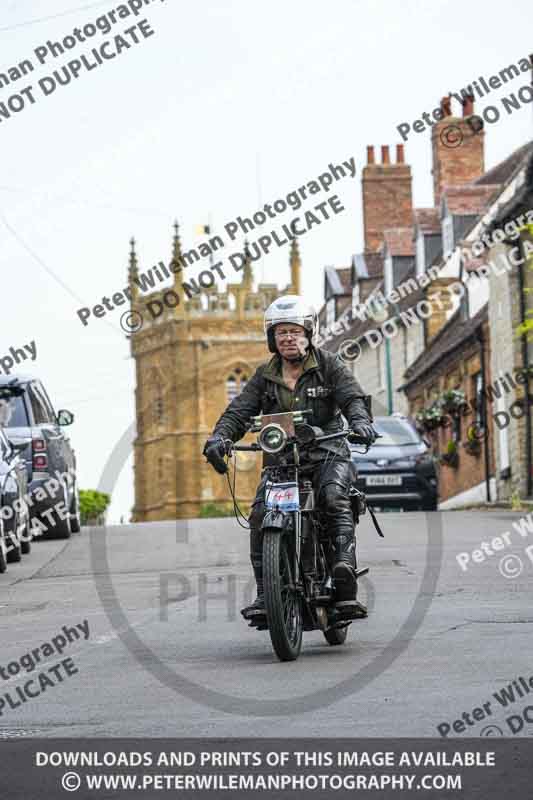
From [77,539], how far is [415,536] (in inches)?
223

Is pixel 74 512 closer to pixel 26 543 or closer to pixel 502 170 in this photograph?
pixel 26 543

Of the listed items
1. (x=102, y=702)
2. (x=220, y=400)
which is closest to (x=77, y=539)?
(x=102, y=702)

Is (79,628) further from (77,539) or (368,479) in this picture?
(368,479)

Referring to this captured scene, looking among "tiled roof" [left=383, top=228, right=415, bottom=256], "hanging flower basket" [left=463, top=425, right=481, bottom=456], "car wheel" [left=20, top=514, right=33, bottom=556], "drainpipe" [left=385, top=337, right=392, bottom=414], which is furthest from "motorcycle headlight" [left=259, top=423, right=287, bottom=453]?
"drainpipe" [left=385, top=337, right=392, bottom=414]

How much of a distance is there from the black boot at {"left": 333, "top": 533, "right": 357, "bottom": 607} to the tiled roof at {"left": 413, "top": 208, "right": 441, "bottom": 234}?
41915mm

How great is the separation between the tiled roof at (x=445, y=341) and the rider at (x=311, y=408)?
3015 cm

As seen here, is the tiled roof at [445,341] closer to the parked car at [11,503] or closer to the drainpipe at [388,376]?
the drainpipe at [388,376]

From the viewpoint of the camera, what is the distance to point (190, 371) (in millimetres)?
110938

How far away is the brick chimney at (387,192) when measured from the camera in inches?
2409

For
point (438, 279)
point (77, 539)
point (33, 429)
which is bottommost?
point (77, 539)

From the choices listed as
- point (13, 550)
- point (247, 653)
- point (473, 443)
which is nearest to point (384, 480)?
point (13, 550)

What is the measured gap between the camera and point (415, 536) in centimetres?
1894

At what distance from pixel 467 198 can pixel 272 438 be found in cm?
3935

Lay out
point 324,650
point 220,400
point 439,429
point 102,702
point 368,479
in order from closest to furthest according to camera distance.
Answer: point 102,702, point 324,650, point 368,479, point 439,429, point 220,400
